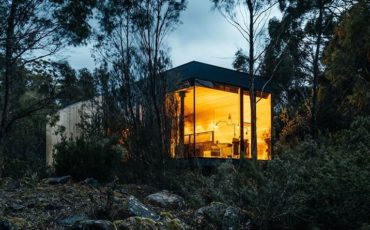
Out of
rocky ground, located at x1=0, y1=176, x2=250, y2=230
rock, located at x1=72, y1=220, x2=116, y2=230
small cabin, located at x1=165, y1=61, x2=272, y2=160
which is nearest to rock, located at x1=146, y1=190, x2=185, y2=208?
rocky ground, located at x1=0, y1=176, x2=250, y2=230

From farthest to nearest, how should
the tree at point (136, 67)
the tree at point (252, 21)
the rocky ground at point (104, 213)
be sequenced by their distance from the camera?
1. the tree at point (252, 21)
2. the tree at point (136, 67)
3. the rocky ground at point (104, 213)

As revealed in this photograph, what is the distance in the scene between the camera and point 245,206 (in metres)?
5.18

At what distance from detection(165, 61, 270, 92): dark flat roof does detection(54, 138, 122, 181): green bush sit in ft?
12.9

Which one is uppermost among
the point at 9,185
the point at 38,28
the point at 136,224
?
the point at 38,28

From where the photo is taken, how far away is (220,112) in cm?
1588

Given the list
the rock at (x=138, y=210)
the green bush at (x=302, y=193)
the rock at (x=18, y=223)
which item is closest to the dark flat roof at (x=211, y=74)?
the green bush at (x=302, y=193)

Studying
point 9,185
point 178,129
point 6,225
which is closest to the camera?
point 6,225

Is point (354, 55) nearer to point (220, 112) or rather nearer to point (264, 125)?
point (264, 125)

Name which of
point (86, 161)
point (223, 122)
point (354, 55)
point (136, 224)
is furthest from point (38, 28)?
point (354, 55)

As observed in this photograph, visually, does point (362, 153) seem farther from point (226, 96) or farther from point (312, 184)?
point (226, 96)

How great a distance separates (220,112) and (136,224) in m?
11.6

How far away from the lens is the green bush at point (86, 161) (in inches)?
324

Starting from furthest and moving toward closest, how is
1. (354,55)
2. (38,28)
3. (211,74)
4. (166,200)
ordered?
(211,74), (354,55), (38,28), (166,200)

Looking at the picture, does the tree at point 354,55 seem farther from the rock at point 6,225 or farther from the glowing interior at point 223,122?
the rock at point 6,225
